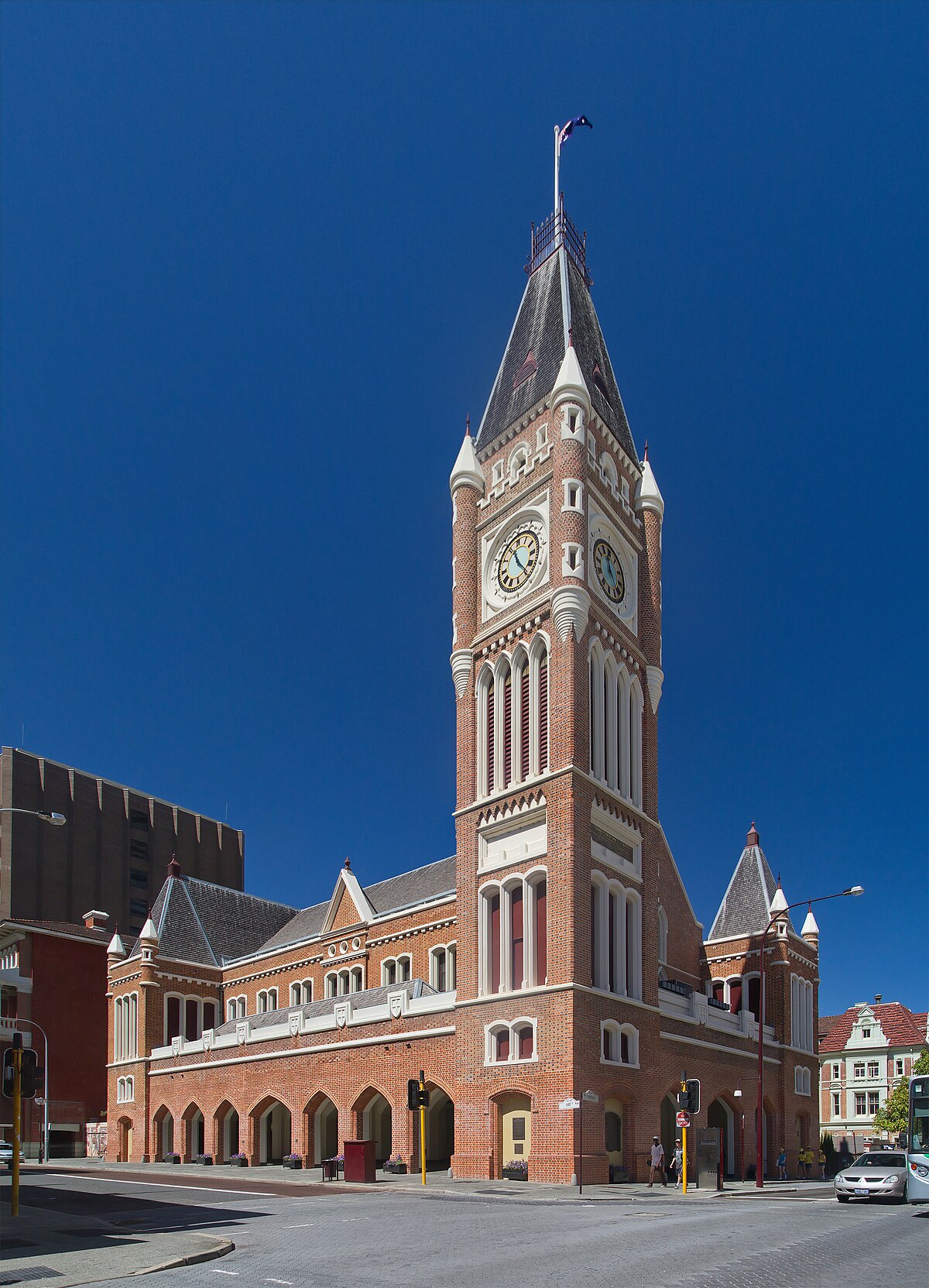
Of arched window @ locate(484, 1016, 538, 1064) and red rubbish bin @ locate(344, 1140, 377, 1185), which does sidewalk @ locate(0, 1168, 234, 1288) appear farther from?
arched window @ locate(484, 1016, 538, 1064)

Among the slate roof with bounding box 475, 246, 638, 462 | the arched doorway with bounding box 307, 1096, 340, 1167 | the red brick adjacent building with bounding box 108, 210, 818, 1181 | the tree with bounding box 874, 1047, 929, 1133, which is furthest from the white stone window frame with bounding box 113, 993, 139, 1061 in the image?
the tree with bounding box 874, 1047, 929, 1133

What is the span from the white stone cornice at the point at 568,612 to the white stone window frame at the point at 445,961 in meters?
15.7

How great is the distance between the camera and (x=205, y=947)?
64.3 m

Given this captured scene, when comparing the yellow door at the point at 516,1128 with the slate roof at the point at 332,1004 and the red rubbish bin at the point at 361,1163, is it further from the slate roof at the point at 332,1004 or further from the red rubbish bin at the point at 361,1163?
the slate roof at the point at 332,1004

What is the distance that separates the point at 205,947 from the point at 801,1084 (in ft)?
116

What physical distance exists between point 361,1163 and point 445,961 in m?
12.9

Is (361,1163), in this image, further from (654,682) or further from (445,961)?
(654,682)

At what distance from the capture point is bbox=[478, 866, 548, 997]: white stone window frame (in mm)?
33562

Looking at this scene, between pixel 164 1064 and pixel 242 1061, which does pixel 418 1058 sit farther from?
pixel 164 1064

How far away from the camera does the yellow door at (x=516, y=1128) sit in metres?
31.9

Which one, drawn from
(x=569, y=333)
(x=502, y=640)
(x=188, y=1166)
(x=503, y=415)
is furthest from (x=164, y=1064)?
(x=569, y=333)

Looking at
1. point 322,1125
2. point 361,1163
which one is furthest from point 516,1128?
point 322,1125

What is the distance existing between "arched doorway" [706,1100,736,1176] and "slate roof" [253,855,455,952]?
14.4 m

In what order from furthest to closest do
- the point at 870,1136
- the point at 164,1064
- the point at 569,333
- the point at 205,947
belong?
the point at 870,1136 → the point at 205,947 → the point at 164,1064 → the point at 569,333
